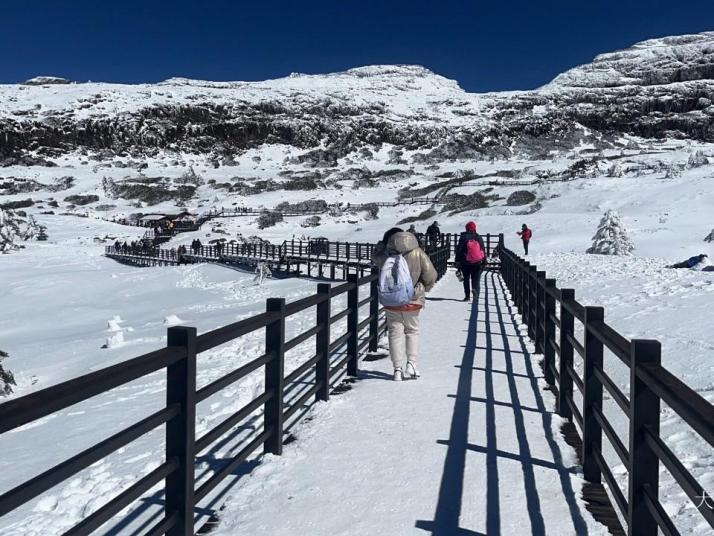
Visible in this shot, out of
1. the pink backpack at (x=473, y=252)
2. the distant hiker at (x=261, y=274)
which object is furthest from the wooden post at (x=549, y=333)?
the distant hiker at (x=261, y=274)

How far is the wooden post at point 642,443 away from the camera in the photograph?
10.1 feet

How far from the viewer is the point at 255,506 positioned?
4375mm

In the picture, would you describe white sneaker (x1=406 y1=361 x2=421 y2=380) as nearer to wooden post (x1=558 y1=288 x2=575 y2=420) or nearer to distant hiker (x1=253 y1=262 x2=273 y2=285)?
wooden post (x1=558 y1=288 x2=575 y2=420)

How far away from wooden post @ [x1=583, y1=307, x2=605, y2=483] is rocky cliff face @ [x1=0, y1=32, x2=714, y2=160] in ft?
354

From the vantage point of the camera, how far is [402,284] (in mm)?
7473

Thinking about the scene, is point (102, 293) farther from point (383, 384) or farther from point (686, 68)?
point (686, 68)

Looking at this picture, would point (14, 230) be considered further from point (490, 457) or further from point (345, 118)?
point (345, 118)

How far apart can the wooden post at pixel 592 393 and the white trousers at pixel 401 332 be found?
322cm

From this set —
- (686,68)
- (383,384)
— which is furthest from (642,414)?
(686,68)

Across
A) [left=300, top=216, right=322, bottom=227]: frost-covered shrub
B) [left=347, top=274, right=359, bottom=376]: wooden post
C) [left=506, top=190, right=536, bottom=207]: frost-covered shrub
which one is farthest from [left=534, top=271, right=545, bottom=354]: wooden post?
[left=300, top=216, right=322, bottom=227]: frost-covered shrub

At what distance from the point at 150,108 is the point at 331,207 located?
296 ft

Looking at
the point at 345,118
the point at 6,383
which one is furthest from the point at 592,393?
the point at 345,118

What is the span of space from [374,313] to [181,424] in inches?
261

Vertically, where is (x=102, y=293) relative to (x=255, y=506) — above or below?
below
